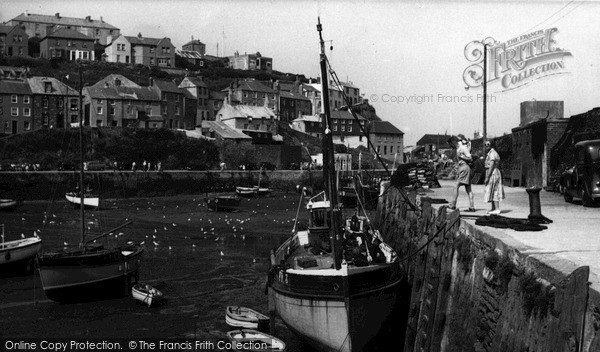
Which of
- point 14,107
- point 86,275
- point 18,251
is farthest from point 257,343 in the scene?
point 14,107

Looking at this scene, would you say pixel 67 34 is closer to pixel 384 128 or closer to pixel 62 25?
pixel 62 25

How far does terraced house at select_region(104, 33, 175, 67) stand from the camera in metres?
123

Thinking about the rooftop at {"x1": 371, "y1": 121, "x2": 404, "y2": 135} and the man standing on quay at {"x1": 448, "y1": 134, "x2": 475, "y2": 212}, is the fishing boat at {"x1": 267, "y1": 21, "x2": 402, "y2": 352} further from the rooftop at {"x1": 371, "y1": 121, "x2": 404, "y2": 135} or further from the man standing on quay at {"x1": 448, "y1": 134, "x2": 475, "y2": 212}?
the rooftop at {"x1": 371, "y1": 121, "x2": 404, "y2": 135}

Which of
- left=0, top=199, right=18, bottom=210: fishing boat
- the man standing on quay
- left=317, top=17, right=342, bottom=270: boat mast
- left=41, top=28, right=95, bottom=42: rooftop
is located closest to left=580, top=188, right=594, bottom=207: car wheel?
the man standing on quay

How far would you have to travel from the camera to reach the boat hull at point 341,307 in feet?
43.4

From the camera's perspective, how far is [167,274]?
77.9ft

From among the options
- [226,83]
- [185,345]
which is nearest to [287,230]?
[185,345]

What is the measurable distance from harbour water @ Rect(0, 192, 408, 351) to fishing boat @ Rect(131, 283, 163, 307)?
296 millimetres

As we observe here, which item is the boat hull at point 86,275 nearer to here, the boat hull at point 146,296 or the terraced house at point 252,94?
the boat hull at point 146,296

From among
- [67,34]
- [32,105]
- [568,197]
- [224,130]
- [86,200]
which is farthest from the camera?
[67,34]

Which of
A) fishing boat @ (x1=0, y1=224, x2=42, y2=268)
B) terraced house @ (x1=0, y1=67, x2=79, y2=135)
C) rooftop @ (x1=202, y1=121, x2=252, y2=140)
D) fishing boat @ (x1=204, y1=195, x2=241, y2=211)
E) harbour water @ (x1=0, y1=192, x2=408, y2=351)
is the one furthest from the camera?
rooftop @ (x1=202, y1=121, x2=252, y2=140)

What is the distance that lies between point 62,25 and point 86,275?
125029 mm

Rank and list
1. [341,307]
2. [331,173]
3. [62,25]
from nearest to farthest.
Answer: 1. [341,307]
2. [331,173]
3. [62,25]

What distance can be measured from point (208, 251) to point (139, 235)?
260 inches
